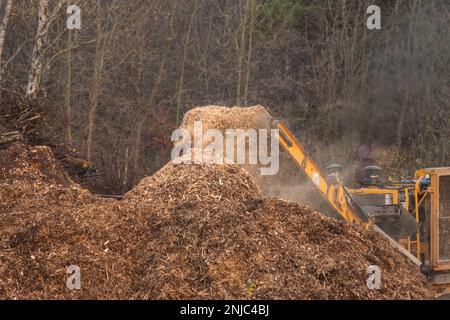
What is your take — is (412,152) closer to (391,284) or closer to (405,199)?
(405,199)

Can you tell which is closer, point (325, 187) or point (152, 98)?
point (325, 187)

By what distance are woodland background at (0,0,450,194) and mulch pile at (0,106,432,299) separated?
18.5ft

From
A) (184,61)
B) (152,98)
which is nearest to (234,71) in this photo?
(184,61)

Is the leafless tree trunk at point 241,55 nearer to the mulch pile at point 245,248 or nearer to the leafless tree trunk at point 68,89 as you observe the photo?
the leafless tree trunk at point 68,89

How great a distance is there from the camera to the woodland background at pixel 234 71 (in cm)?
1524

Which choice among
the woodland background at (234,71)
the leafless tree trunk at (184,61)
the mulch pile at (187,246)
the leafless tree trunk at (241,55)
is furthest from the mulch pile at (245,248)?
the leafless tree trunk at (241,55)

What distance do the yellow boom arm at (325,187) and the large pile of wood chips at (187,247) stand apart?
36.9 inches

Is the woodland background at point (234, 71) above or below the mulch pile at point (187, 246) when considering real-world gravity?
above

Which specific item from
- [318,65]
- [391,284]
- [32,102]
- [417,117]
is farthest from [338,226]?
[318,65]

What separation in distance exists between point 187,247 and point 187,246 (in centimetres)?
1

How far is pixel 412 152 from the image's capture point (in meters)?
17.8

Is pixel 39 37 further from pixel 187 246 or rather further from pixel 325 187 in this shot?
pixel 187 246

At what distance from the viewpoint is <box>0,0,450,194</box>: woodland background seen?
15.2 metres

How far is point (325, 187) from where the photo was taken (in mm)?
9328
